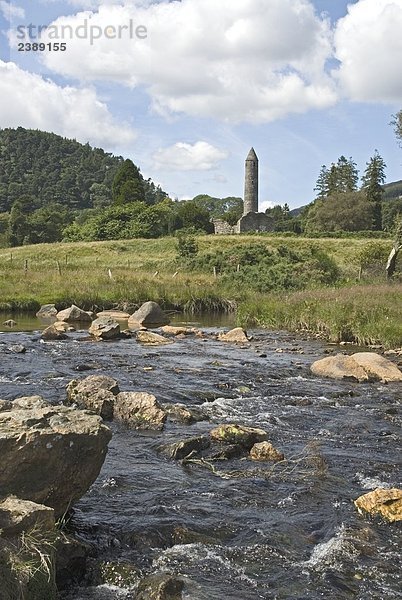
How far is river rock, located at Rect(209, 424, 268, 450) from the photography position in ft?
30.6

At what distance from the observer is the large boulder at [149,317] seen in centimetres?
2696

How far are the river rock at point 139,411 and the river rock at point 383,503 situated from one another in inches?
161

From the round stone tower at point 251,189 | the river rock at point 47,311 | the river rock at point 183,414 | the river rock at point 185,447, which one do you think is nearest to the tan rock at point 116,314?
the river rock at point 47,311

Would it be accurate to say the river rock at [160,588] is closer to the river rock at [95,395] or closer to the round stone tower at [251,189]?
the river rock at [95,395]

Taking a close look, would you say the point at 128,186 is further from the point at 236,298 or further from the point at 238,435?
the point at 238,435

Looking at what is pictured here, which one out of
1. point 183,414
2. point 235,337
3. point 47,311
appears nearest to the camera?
point 183,414

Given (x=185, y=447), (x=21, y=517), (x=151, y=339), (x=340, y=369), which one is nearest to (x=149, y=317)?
(x=151, y=339)

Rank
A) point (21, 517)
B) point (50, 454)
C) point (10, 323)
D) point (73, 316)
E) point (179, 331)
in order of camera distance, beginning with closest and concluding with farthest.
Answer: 1. point (21, 517)
2. point (50, 454)
3. point (179, 331)
4. point (10, 323)
5. point (73, 316)

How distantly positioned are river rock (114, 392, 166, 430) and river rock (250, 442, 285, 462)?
6.55ft

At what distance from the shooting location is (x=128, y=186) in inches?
3762

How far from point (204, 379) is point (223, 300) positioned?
58.9 ft

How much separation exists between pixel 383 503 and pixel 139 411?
15.7 feet

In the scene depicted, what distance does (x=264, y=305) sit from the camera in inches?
1049

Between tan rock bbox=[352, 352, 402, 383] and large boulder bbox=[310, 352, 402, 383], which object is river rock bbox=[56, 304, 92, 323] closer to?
large boulder bbox=[310, 352, 402, 383]
